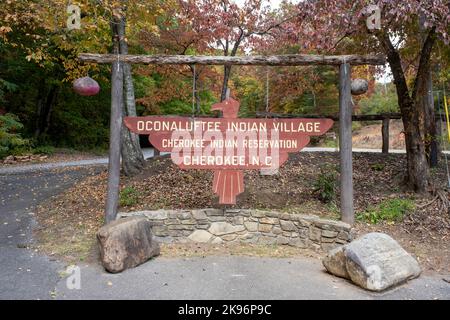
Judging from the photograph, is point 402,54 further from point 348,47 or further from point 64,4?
point 64,4

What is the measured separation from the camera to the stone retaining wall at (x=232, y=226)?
5.71 m

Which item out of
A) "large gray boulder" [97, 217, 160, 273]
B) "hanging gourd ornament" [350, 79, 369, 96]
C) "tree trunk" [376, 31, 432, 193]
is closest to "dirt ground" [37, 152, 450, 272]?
"tree trunk" [376, 31, 432, 193]

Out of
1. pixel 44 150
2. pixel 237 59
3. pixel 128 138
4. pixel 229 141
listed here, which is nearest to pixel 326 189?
pixel 229 141

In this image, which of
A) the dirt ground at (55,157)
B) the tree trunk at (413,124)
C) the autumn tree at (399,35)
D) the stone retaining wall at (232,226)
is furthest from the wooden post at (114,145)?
the dirt ground at (55,157)

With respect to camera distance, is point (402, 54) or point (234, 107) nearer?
point (234, 107)

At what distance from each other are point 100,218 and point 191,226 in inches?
76.8

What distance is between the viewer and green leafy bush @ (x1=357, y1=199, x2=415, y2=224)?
6.11 metres

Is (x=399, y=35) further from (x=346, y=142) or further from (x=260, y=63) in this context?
(x=260, y=63)

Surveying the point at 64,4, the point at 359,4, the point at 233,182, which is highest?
the point at 64,4

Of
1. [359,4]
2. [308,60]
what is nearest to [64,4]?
[308,60]

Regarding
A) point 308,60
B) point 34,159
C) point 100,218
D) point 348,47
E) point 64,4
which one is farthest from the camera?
point 34,159

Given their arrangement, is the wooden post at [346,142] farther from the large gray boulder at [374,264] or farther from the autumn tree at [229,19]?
the autumn tree at [229,19]

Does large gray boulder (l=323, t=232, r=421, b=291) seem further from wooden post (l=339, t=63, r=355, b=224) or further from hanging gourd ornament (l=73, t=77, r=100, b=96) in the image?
hanging gourd ornament (l=73, t=77, r=100, b=96)
